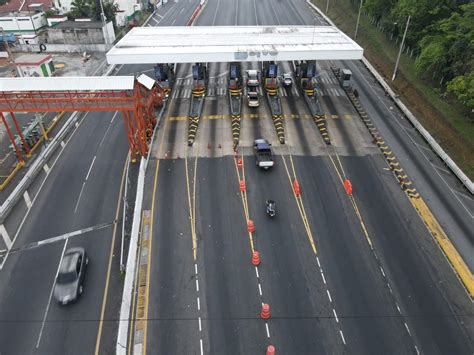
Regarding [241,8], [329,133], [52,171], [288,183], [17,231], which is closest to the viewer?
[17,231]

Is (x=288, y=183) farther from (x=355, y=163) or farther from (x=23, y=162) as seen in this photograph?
(x=23, y=162)

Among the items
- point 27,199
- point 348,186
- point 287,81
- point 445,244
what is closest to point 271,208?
point 348,186

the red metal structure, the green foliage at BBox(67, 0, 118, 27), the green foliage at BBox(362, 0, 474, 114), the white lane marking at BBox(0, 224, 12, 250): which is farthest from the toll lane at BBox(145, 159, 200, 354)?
the green foliage at BBox(67, 0, 118, 27)

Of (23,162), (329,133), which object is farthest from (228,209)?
(23,162)

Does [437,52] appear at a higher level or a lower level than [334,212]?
higher

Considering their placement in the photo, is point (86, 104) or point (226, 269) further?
point (86, 104)

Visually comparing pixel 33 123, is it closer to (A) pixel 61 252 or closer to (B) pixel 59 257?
(A) pixel 61 252

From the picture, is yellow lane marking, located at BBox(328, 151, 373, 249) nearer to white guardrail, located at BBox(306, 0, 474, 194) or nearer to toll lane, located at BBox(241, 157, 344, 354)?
toll lane, located at BBox(241, 157, 344, 354)
